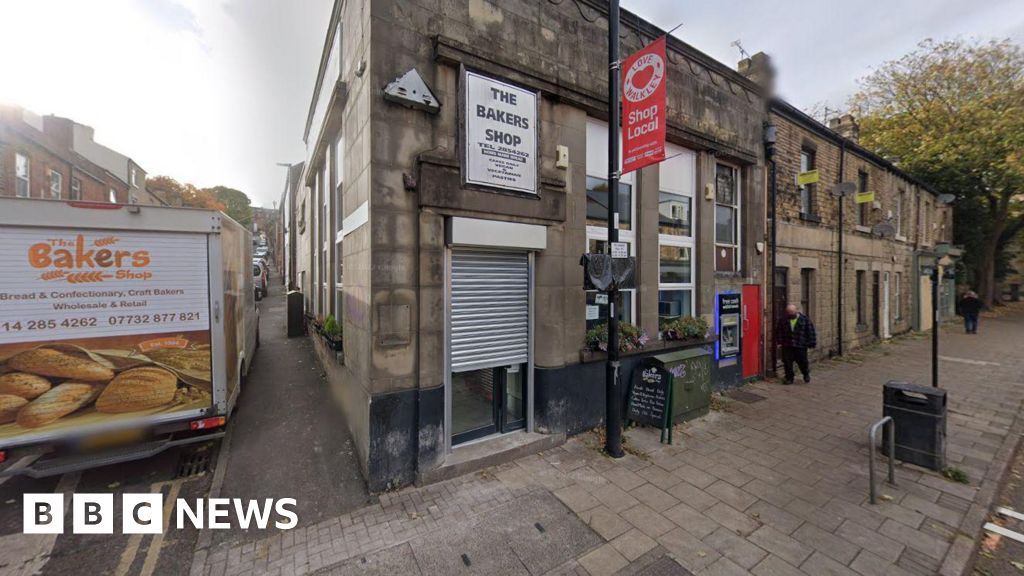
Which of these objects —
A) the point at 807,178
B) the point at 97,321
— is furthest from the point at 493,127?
the point at 807,178

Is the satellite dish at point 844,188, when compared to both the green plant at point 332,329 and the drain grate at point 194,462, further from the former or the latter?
the drain grate at point 194,462

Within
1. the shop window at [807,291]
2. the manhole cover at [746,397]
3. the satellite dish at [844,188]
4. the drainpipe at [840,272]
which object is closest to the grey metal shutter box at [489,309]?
the manhole cover at [746,397]

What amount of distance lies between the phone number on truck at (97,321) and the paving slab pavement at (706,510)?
2.54 m

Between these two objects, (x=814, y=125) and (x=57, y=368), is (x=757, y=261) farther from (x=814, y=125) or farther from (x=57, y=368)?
(x=57, y=368)

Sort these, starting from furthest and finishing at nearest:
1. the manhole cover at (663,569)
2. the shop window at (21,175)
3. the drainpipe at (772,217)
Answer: the shop window at (21,175) < the drainpipe at (772,217) < the manhole cover at (663,569)

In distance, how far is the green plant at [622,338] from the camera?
6293 millimetres

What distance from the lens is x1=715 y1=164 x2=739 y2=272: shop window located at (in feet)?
29.3

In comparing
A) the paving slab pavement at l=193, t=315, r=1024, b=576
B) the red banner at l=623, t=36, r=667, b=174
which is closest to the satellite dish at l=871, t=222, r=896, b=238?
the paving slab pavement at l=193, t=315, r=1024, b=576

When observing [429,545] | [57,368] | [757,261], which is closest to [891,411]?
[757,261]

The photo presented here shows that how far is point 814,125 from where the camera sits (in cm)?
1116

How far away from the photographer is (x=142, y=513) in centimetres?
412

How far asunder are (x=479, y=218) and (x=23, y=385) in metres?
4.97

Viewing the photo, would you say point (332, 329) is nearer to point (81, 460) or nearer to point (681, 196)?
point (81, 460)

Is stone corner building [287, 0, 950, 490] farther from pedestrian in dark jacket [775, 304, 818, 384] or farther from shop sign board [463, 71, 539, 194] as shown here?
pedestrian in dark jacket [775, 304, 818, 384]
